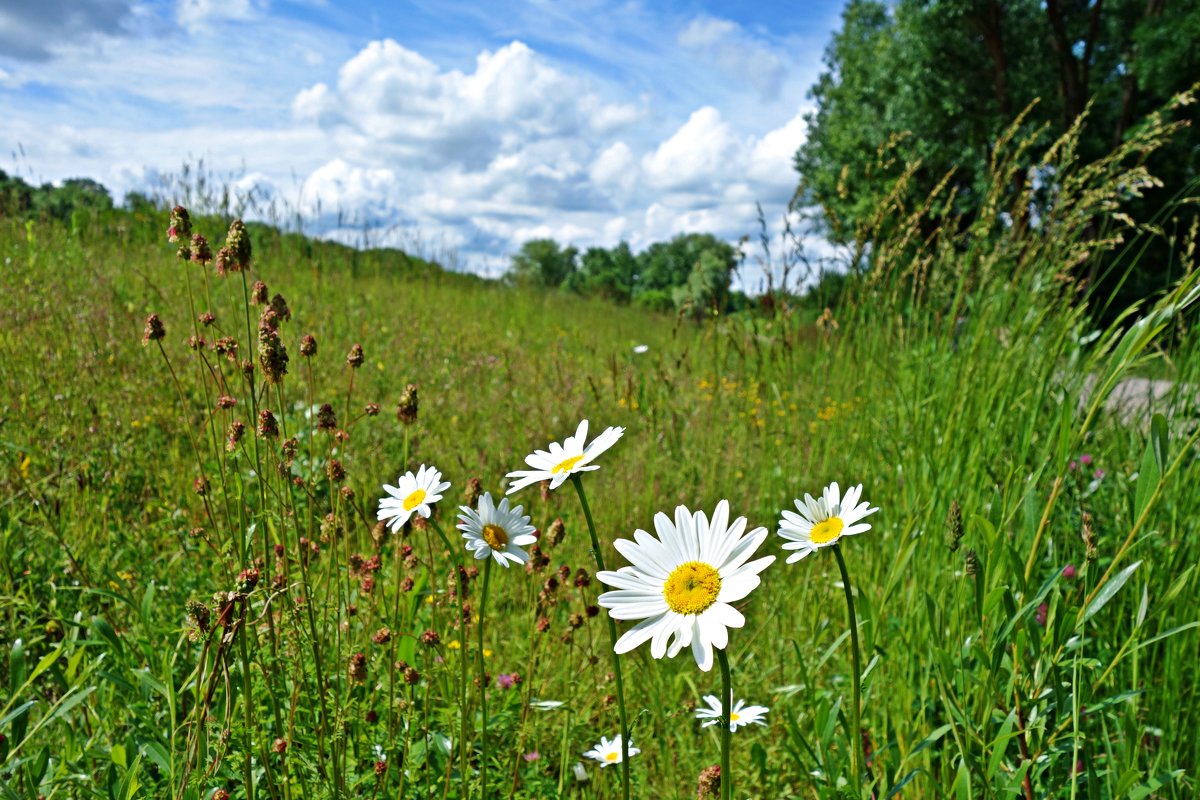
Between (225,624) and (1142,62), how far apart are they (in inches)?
518

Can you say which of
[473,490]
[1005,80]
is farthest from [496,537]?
[1005,80]

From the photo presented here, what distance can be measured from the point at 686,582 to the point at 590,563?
1800 millimetres

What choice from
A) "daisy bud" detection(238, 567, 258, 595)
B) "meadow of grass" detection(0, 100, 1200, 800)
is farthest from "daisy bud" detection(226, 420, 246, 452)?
"daisy bud" detection(238, 567, 258, 595)

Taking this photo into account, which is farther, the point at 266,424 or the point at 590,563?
the point at 590,563

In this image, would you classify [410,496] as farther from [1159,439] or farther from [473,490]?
[1159,439]

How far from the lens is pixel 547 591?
4.25 ft

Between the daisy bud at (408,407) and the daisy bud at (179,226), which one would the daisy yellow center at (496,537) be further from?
the daisy bud at (179,226)

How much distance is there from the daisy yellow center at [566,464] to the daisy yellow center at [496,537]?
0.16 m

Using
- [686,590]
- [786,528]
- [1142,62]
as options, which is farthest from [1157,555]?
[1142,62]

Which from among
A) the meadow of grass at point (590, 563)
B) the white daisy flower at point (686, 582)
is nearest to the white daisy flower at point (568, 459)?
the white daisy flower at point (686, 582)

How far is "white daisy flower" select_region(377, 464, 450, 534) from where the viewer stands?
1.02m

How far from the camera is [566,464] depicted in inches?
34.8

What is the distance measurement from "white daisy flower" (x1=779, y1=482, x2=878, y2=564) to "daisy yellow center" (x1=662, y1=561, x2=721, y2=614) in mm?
107

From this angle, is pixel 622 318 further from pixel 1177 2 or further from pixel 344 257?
pixel 1177 2
